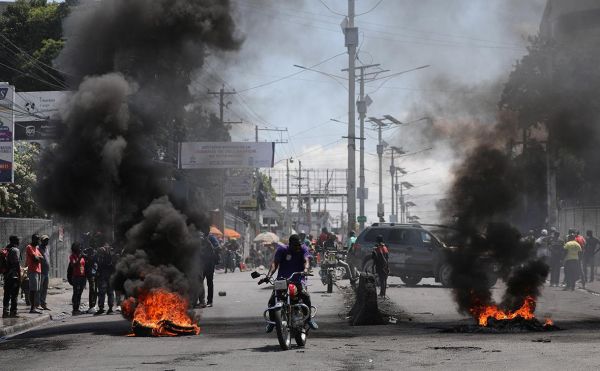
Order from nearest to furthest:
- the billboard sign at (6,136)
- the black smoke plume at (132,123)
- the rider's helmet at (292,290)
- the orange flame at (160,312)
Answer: the rider's helmet at (292,290) → the orange flame at (160,312) → the black smoke plume at (132,123) → the billboard sign at (6,136)

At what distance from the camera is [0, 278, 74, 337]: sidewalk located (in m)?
18.3

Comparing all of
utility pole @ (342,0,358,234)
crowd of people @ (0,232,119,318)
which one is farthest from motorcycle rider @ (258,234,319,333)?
utility pole @ (342,0,358,234)

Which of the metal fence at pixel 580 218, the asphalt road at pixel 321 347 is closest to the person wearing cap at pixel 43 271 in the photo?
the asphalt road at pixel 321 347

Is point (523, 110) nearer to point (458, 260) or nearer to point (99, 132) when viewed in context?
point (458, 260)

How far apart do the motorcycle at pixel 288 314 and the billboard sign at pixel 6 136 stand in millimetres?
16004

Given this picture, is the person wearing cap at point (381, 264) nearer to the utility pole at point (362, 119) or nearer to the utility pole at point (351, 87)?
the utility pole at point (351, 87)

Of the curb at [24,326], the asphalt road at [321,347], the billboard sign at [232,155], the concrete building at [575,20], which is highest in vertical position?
the concrete building at [575,20]

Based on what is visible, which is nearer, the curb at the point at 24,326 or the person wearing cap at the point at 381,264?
the curb at the point at 24,326

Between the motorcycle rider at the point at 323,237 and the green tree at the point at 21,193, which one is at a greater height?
the green tree at the point at 21,193

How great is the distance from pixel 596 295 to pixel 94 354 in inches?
750

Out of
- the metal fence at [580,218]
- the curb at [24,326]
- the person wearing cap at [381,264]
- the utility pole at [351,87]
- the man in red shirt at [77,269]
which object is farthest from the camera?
the metal fence at [580,218]

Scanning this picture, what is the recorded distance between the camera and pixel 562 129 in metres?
27.3

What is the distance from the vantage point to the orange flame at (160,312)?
15.8 metres

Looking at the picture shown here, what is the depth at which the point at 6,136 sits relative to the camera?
2898 cm
